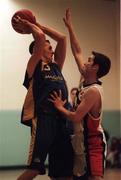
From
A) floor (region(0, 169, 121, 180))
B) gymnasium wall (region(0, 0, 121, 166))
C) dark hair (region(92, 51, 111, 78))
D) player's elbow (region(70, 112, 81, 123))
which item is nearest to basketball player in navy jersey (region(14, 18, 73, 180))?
player's elbow (region(70, 112, 81, 123))

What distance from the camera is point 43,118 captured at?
2.45 m

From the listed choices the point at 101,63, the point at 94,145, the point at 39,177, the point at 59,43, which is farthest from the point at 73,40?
the point at 39,177

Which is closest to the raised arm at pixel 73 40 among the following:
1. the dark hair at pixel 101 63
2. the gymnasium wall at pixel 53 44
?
the dark hair at pixel 101 63

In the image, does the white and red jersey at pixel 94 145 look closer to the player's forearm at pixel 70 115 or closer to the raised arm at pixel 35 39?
the player's forearm at pixel 70 115

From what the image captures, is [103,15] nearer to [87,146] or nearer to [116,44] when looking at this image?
[116,44]

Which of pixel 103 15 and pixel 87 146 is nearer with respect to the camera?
pixel 87 146

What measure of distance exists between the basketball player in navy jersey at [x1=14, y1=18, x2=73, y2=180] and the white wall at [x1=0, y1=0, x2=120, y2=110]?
2757mm

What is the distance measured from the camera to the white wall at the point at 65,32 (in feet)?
17.4

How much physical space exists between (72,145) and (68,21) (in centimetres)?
96

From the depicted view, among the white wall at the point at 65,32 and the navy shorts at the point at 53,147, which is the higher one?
the white wall at the point at 65,32

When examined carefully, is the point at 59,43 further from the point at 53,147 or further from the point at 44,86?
the point at 53,147

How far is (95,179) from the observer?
247 cm

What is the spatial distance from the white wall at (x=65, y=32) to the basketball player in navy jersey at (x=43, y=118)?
9.05 feet

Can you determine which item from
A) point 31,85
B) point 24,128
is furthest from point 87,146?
point 24,128
